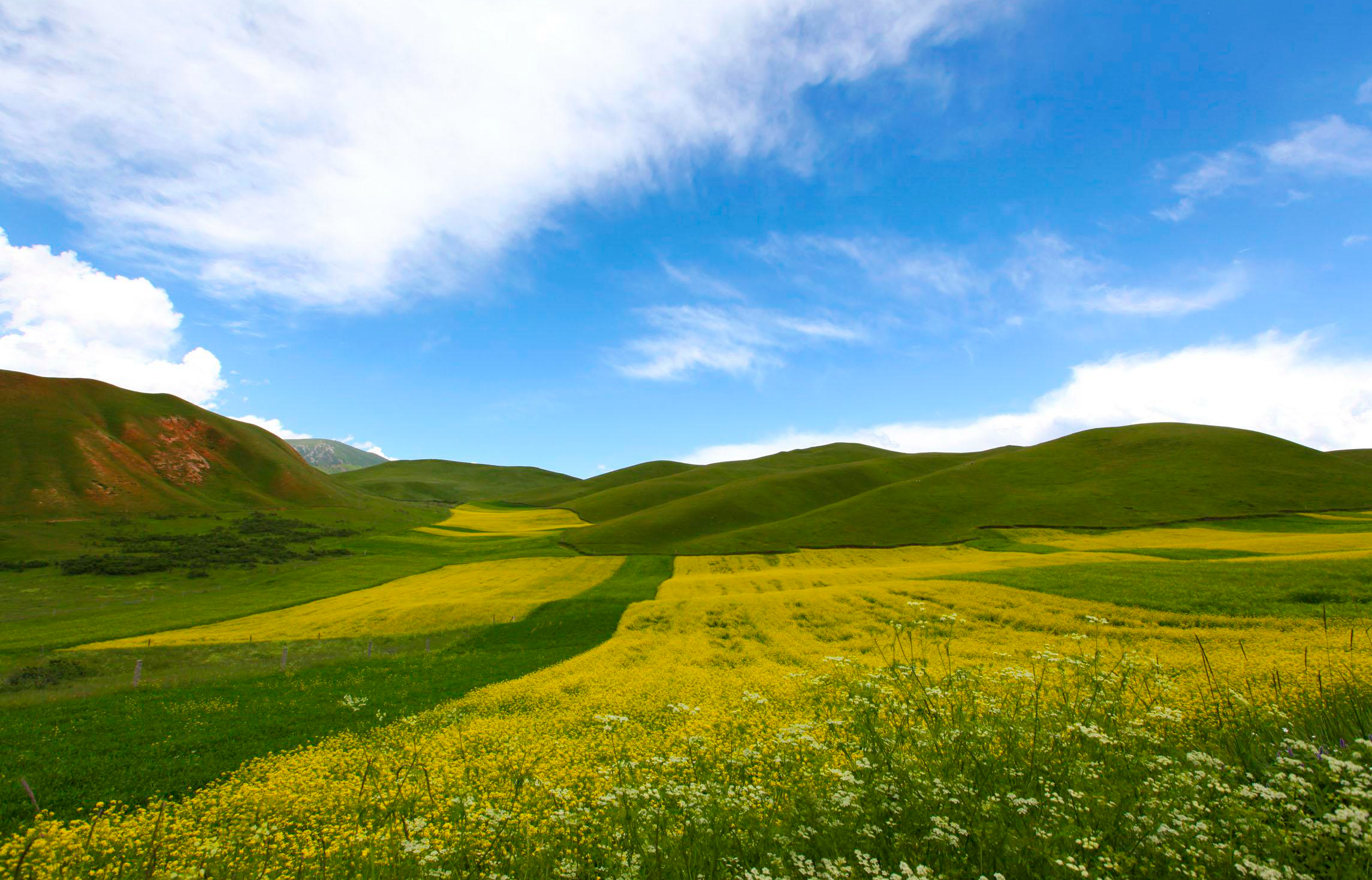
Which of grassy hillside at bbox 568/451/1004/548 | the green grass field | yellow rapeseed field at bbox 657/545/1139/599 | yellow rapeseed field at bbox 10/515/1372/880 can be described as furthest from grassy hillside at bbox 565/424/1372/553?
yellow rapeseed field at bbox 10/515/1372/880

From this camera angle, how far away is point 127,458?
114m

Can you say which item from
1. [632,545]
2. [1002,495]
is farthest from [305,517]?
[1002,495]

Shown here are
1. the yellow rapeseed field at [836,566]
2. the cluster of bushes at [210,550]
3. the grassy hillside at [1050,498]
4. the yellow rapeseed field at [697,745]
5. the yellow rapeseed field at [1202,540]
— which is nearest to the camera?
the yellow rapeseed field at [697,745]

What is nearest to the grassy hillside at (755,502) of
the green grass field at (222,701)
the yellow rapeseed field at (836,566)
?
the yellow rapeseed field at (836,566)

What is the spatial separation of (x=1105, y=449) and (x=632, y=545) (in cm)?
9858

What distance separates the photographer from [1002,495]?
91938 mm

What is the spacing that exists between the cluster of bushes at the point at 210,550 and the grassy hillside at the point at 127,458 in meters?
19.4

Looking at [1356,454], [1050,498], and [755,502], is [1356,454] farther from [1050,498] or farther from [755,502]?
[755,502]

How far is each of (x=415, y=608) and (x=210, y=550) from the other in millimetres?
63494

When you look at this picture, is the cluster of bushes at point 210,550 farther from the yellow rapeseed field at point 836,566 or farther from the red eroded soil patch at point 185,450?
the yellow rapeseed field at point 836,566

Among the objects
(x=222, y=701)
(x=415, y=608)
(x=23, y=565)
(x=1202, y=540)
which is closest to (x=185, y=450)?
(x=23, y=565)

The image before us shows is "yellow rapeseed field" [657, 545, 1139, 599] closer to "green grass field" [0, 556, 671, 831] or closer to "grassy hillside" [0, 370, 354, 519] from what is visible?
"green grass field" [0, 556, 671, 831]

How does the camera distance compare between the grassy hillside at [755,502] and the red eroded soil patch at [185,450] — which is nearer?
the grassy hillside at [755,502]

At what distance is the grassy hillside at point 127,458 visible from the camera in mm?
97000
